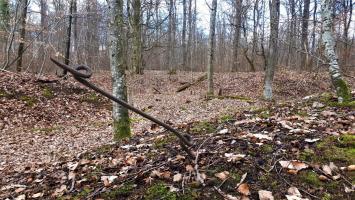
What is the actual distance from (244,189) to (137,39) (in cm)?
1907

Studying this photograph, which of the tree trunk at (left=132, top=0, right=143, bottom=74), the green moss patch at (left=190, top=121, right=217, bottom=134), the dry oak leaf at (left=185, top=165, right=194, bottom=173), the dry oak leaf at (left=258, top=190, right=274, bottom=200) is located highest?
the tree trunk at (left=132, top=0, right=143, bottom=74)

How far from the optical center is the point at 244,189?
2.33 m

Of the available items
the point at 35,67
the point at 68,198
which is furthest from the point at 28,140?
the point at 35,67

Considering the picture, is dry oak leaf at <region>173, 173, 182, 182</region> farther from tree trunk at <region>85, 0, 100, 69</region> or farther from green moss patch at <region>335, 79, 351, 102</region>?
tree trunk at <region>85, 0, 100, 69</region>

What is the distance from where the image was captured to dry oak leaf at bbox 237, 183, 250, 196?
7.53 ft

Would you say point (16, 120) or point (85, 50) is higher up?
point (85, 50)

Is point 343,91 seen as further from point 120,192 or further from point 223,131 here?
point 120,192

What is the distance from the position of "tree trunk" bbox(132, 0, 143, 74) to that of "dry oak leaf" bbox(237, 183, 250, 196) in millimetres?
17922

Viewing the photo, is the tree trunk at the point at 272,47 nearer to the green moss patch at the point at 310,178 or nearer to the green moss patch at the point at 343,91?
the green moss patch at the point at 343,91

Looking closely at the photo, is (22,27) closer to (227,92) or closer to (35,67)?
(35,67)

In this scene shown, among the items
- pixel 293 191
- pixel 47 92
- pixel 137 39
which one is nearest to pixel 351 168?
pixel 293 191

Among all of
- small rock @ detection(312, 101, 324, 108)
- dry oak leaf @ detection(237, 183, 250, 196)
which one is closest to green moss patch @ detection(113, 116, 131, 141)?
small rock @ detection(312, 101, 324, 108)

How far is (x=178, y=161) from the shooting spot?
2865mm

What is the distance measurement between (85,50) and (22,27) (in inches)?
519
